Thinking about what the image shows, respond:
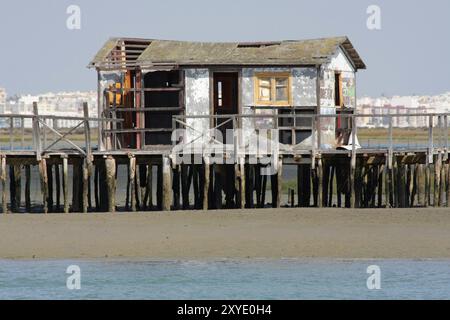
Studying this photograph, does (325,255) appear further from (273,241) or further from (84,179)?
(84,179)

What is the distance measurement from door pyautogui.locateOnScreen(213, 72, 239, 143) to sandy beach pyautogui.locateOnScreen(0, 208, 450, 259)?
464 centimetres

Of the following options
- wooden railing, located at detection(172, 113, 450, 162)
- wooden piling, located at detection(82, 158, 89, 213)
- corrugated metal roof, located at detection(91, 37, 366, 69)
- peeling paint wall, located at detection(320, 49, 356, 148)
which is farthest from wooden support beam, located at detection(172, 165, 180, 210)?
peeling paint wall, located at detection(320, 49, 356, 148)

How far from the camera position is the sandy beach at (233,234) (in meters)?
30.5

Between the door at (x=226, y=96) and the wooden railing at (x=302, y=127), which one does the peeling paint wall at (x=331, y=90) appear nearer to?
the wooden railing at (x=302, y=127)

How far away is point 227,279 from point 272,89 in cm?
1353

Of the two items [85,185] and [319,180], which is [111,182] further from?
[319,180]

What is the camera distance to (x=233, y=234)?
32.9 metres

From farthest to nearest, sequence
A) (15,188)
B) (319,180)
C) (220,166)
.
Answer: (15,188) < (220,166) < (319,180)

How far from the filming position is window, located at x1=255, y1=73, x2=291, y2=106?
133 ft

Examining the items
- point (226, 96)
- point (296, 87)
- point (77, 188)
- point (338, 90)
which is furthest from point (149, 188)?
point (338, 90)

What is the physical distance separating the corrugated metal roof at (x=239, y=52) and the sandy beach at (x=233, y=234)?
506 centimetres

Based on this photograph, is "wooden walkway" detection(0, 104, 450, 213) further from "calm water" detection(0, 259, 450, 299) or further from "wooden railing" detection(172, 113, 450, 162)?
"calm water" detection(0, 259, 450, 299)
